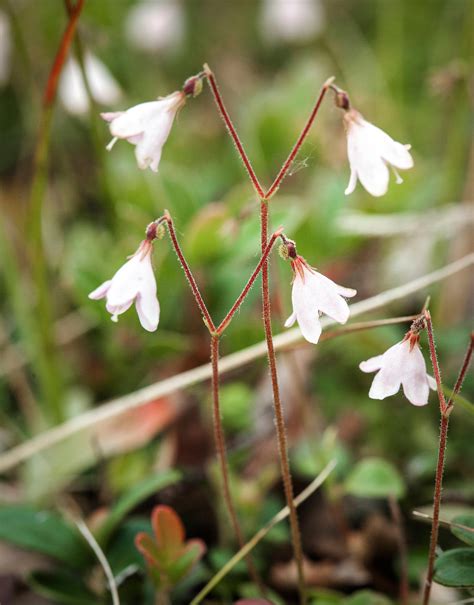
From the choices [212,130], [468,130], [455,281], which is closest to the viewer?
[455,281]

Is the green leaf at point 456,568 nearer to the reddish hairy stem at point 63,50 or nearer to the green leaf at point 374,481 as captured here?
the green leaf at point 374,481

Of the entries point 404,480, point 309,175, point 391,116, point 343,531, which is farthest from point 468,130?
point 343,531

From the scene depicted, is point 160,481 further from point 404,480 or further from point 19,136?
point 19,136

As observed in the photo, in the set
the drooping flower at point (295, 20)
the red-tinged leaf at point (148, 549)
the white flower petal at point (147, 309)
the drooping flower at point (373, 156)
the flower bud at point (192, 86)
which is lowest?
the red-tinged leaf at point (148, 549)

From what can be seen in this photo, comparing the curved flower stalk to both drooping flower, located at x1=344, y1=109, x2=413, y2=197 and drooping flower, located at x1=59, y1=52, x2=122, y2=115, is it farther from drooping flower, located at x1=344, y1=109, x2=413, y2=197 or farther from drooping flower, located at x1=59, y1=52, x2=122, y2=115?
drooping flower, located at x1=59, y1=52, x2=122, y2=115

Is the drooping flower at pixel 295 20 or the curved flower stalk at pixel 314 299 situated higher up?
the drooping flower at pixel 295 20

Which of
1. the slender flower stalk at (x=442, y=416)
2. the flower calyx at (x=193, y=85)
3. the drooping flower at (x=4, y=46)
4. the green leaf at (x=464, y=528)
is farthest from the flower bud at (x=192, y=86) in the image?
the drooping flower at (x=4, y=46)
